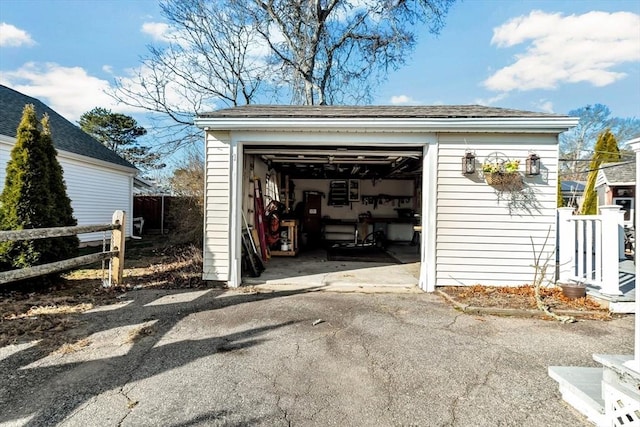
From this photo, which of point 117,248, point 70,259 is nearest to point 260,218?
point 117,248

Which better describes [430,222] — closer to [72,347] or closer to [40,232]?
[72,347]

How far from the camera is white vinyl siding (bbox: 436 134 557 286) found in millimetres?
4992

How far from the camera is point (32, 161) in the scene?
480cm

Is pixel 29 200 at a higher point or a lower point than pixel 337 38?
lower

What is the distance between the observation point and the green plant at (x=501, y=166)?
191 inches

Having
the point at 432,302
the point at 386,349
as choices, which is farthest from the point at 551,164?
the point at 386,349

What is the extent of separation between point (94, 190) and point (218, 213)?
26.9 feet

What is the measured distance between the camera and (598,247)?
4312mm

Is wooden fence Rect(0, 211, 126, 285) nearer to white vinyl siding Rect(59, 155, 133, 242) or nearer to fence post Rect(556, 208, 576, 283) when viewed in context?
white vinyl siding Rect(59, 155, 133, 242)

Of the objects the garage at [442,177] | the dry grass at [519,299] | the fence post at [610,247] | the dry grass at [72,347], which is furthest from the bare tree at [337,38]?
the dry grass at [72,347]

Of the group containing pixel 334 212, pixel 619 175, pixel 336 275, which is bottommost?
pixel 336 275

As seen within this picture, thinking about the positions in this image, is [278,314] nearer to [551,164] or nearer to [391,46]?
[551,164]

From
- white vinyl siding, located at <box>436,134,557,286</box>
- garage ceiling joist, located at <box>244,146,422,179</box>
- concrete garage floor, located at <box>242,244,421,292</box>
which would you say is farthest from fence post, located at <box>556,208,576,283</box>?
garage ceiling joist, located at <box>244,146,422,179</box>

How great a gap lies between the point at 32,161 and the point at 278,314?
174 inches
